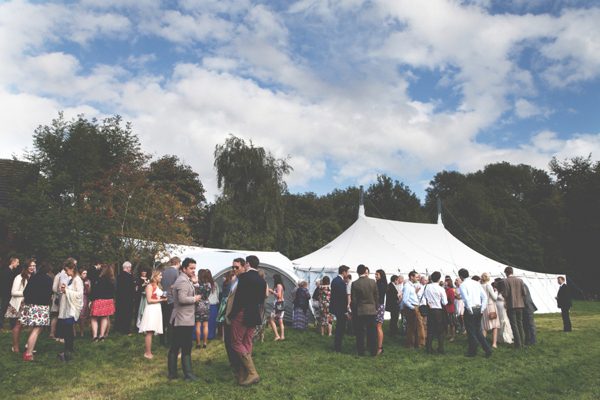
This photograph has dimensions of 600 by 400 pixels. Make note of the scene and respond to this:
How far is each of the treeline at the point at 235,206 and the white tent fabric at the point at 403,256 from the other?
5105mm

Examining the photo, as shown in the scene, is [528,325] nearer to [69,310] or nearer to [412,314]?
[412,314]

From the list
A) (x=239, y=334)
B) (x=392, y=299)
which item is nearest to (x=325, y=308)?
(x=392, y=299)

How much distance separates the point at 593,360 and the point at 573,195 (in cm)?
3127

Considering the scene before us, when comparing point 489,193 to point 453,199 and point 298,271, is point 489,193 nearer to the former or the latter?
point 453,199

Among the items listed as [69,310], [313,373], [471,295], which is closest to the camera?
[313,373]

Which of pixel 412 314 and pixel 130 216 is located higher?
pixel 130 216

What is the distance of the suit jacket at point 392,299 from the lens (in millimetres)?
9836

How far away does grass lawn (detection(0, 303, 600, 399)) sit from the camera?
5098 mm

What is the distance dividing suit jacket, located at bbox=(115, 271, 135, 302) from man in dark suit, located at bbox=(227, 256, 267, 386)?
14.6 ft

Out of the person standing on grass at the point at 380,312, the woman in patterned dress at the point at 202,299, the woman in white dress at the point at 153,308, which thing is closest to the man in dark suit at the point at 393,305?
the person standing on grass at the point at 380,312

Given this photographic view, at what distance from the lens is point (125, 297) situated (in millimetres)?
8852

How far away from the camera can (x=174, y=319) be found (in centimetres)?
538

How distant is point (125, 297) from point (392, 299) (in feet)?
19.8

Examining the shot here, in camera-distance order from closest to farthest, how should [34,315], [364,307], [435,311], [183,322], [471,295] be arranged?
[183,322] → [34,315] → [364,307] → [471,295] → [435,311]
